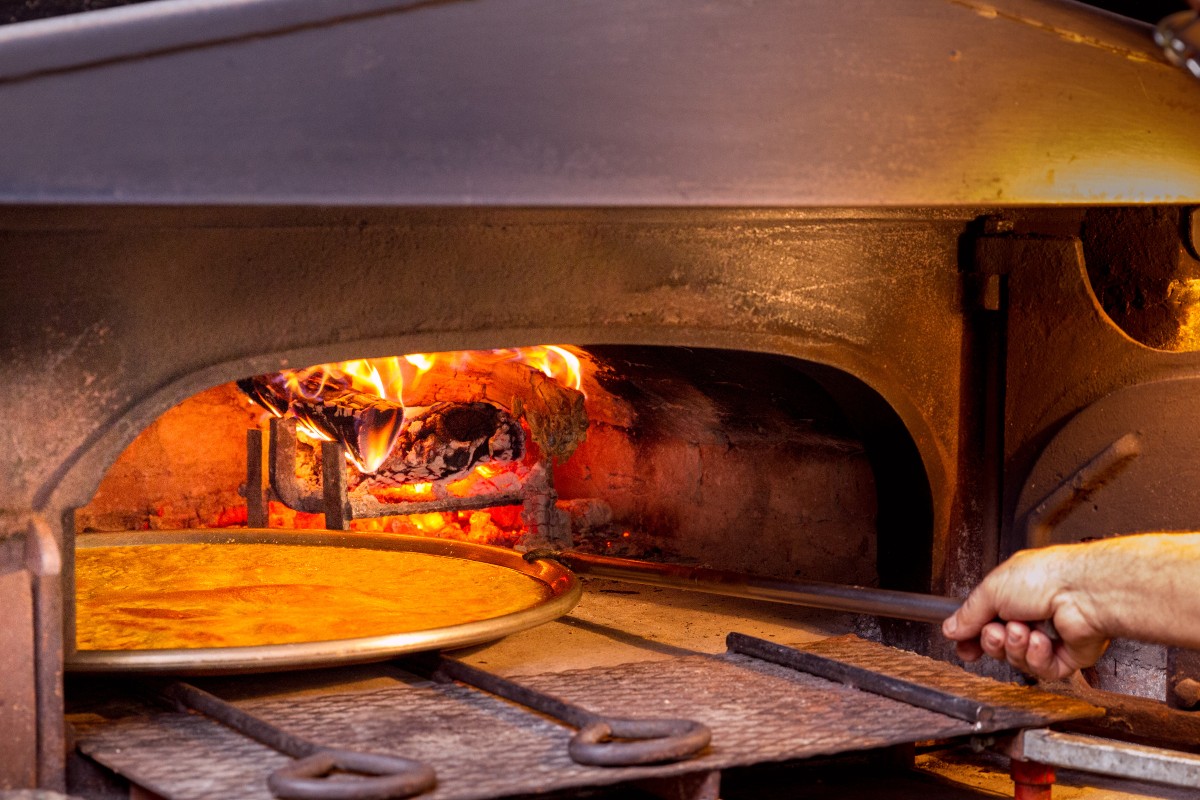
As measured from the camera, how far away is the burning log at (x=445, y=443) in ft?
10.2

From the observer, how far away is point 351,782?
1.62 metres

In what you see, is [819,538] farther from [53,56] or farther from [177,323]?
[53,56]

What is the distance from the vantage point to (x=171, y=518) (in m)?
3.80

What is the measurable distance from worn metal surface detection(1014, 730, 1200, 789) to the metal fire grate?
0.13 ft

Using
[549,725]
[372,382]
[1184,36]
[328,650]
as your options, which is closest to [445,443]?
[372,382]

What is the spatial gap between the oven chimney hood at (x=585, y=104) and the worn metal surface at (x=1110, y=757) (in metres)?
0.81

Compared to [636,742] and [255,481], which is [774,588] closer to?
[636,742]

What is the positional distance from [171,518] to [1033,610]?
2.62 meters

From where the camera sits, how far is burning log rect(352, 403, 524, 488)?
122 inches

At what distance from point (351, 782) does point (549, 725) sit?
44cm

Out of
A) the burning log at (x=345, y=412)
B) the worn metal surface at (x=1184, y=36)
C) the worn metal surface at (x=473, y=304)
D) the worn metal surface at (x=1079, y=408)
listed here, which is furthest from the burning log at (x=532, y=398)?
the worn metal surface at (x=1184, y=36)

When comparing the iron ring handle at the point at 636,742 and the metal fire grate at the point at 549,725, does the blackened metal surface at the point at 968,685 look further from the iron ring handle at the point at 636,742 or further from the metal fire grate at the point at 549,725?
the iron ring handle at the point at 636,742

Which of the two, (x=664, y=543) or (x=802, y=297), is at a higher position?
(x=802, y=297)

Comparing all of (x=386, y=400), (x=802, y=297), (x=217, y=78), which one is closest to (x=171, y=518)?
(x=386, y=400)
